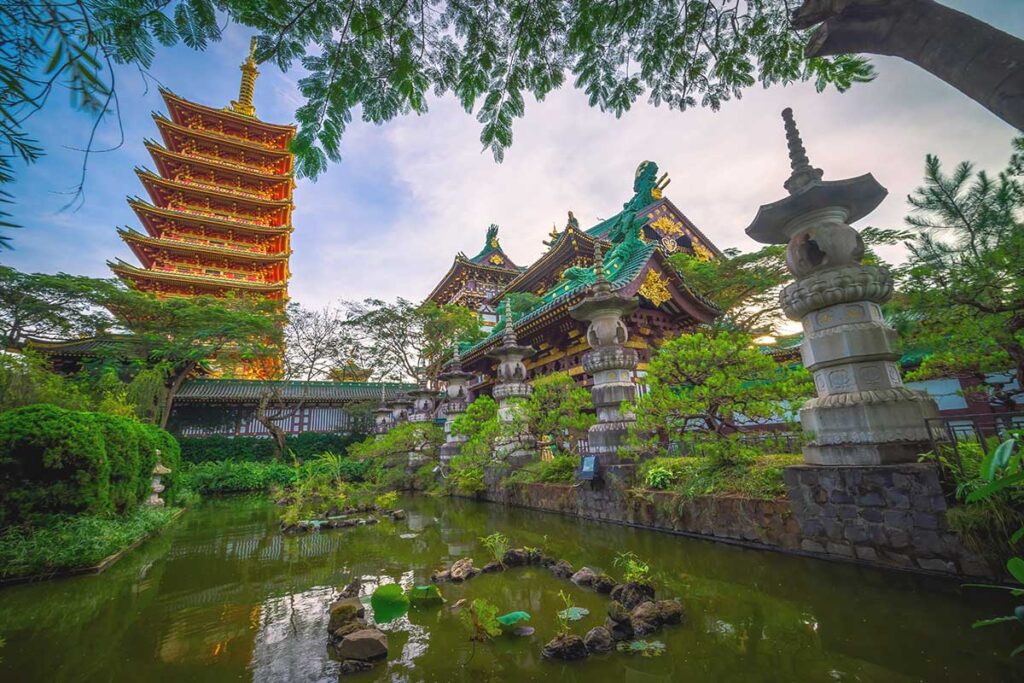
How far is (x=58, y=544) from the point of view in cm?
469

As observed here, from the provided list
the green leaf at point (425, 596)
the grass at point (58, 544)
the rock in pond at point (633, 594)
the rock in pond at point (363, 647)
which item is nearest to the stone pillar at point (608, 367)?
the rock in pond at point (633, 594)

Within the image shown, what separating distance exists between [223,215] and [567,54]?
97.5 ft

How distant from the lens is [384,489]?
12.9 metres

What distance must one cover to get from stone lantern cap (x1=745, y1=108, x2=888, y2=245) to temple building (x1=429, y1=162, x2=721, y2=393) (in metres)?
3.98

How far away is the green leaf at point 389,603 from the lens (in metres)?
2.90

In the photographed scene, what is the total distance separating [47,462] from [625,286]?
33.0ft

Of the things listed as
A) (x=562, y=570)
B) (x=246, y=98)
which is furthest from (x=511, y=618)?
(x=246, y=98)

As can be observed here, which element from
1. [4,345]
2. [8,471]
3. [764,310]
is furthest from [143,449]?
[764,310]

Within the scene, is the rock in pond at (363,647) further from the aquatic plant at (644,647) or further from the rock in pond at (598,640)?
the aquatic plant at (644,647)

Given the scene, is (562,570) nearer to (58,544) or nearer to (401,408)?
(58,544)

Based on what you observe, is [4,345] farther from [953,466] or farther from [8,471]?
[953,466]

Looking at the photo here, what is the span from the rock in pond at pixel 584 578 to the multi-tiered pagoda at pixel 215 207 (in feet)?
85.5

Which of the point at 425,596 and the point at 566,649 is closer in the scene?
the point at 566,649

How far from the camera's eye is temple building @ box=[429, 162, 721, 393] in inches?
427
